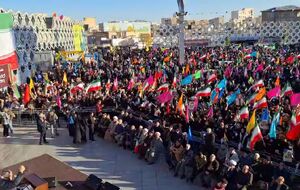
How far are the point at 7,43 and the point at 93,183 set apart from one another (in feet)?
68.7

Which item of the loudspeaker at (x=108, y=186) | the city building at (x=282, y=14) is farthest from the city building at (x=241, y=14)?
the loudspeaker at (x=108, y=186)

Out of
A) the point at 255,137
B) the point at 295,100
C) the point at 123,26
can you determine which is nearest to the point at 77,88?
the point at 295,100

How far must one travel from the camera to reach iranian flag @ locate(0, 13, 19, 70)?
93.2 feet

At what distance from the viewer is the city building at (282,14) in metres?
82.1

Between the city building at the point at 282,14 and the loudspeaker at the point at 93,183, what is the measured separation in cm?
7843

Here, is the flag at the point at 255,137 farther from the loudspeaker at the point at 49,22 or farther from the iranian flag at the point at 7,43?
the loudspeaker at the point at 49,22

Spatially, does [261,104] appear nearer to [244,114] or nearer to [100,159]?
[244,114]

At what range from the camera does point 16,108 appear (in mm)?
19594

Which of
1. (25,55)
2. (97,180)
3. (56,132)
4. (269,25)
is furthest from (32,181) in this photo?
(269,25)

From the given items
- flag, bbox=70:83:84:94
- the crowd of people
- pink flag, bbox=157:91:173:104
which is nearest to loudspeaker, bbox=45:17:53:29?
the crowd of people

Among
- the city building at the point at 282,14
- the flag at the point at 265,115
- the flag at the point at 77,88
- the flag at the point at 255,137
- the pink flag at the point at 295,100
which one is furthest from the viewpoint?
the city building at the point at 282,14

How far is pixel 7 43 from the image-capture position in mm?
29297

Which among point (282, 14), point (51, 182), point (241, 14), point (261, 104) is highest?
point (241, 14)

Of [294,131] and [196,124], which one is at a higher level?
[294,131]
